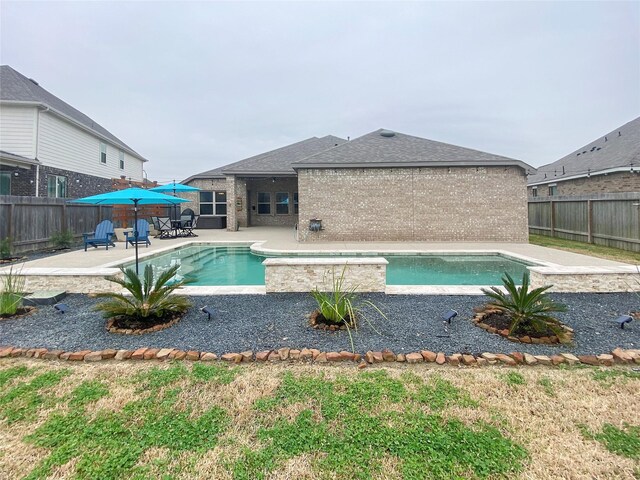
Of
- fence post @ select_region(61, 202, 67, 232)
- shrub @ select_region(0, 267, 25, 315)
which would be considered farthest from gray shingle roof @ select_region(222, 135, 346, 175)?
shrub @ select_region(0, 267, 25, 315)

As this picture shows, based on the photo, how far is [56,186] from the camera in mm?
17219

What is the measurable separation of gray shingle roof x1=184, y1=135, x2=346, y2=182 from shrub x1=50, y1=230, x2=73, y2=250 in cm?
819

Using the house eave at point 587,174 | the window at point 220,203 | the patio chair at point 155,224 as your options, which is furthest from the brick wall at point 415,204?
the window at point 220,203

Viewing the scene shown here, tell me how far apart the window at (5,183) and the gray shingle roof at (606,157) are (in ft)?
92.4

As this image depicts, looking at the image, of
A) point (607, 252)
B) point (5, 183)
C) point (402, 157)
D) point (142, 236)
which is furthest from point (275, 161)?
point (607, 252)

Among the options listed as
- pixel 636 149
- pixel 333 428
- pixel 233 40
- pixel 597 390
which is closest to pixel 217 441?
pixel 333 428

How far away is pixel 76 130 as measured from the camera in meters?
18.7

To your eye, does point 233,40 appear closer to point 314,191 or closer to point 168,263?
point 314,191

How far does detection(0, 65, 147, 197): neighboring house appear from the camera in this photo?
15.3m

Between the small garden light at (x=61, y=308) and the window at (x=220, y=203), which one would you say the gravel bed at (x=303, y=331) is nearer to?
the small garden light at (x=61, y=308)

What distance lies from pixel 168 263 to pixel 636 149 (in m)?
21.3

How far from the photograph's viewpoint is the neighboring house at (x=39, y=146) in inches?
601

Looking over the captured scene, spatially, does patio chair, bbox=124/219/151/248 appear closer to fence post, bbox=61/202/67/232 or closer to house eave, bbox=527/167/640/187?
fence post, bbox=61/202/67/232

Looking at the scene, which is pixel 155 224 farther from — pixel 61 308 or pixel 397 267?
pixel 397 267
